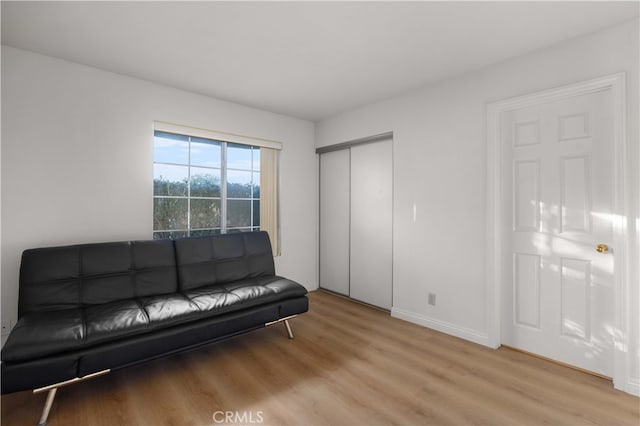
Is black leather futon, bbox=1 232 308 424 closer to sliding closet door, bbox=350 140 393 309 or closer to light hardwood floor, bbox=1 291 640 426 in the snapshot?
light hardwood floor, bbox=1 291 640 426

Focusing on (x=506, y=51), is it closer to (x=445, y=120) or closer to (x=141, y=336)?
(x=445, y=120)

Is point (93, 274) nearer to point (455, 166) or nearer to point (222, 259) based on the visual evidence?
point (222, 259)

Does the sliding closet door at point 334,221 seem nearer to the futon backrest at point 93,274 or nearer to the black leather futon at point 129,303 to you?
the black leather futon at point 129,303

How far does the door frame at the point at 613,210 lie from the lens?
2049 millimetres

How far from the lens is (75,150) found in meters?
2.68

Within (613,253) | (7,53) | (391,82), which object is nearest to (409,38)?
(391,82)

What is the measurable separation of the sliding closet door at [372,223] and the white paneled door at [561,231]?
1.28 m

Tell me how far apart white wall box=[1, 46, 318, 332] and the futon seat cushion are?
77 centimetres

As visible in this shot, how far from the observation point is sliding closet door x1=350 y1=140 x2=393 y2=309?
366cm

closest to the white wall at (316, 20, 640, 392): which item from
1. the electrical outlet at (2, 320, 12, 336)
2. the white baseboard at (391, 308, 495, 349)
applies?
the white baseboard at (391, 308, 495, 349)

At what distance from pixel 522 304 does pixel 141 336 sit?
9.99 ft

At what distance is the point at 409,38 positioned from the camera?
2.28 m

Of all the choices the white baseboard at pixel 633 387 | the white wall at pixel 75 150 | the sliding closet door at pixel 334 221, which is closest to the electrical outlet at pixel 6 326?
the white wall at pixel 75 150

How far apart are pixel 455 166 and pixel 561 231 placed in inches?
39.9
